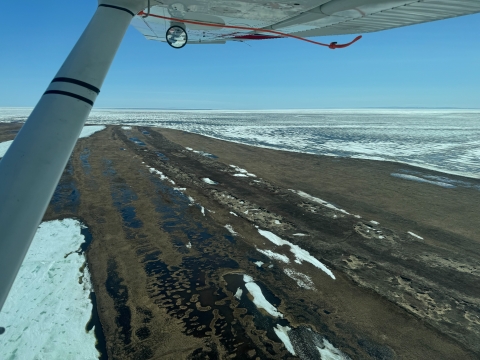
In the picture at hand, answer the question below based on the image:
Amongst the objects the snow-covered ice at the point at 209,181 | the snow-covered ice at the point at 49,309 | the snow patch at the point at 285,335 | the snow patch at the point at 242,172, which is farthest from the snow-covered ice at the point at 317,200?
the snow-covered ice at the point at 49,309

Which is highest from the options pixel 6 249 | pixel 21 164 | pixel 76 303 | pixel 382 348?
pixel 21 164

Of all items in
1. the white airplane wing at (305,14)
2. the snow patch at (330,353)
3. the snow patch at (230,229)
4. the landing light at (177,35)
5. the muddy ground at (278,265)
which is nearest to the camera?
the white airplane wing at (305,14)

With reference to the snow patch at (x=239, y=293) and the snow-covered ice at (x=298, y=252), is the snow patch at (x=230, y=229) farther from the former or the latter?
the snow patch at (x=239, y=293)

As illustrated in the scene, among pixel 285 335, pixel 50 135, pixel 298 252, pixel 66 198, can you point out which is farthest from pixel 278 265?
pixel 66 198

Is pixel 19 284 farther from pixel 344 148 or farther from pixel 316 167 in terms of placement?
pixel 344 148

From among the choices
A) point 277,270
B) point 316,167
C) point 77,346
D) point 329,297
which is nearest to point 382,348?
point 329,297

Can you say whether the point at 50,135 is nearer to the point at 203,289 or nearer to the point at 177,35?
the point at 177,35
